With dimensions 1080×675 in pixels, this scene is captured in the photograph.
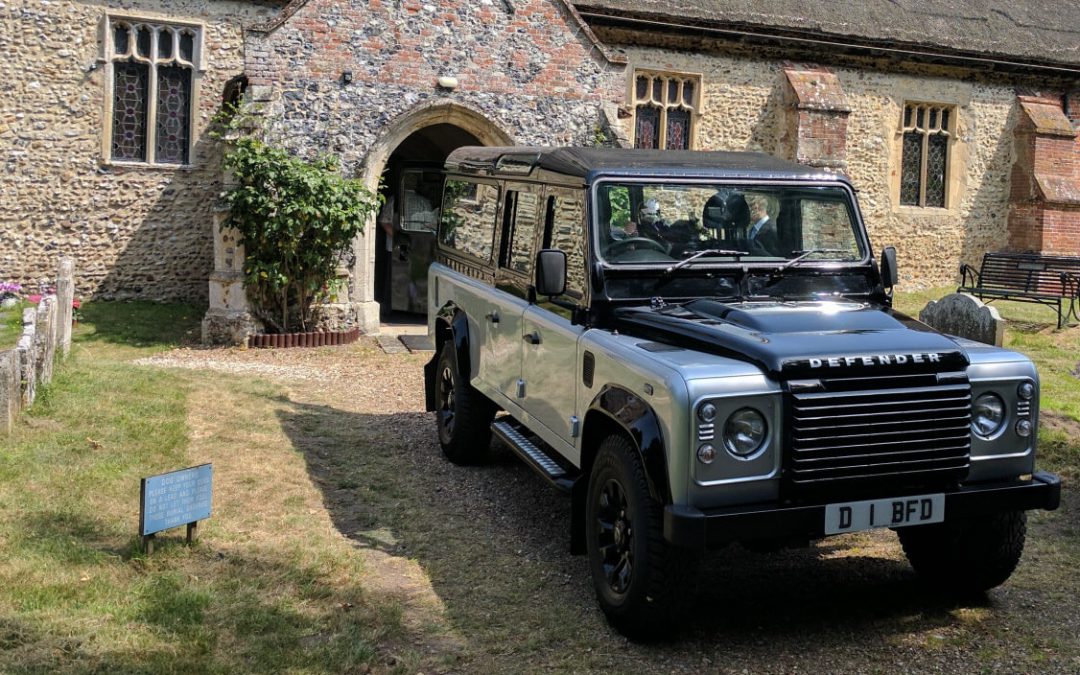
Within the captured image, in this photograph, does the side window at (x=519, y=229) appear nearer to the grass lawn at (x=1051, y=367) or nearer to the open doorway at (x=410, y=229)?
the grass lawn at (x=1051, y=367)

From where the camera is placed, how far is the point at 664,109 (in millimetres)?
18578

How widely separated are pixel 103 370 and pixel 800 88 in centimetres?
1305

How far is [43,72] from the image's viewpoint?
50.1 ft

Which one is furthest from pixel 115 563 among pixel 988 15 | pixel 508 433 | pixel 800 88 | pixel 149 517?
pixel 988 15

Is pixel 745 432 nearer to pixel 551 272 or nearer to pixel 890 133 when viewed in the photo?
pixel 551 272

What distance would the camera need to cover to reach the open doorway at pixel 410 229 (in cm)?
1588

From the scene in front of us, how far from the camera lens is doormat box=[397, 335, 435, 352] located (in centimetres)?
1335

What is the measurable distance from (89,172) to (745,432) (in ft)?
45.4

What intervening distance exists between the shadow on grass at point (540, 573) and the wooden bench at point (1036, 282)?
10.4 m

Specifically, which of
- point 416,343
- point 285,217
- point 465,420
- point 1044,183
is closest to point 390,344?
point 416,343

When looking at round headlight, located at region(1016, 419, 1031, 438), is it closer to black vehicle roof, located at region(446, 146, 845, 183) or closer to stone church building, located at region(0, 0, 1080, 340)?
black vehicle roof, located at region(446, 146, 845, 183)

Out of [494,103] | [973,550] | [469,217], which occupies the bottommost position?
A: [973,550]

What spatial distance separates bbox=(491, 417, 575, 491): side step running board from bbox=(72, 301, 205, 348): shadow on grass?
303 inches

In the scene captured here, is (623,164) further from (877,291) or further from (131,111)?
(131,111)
